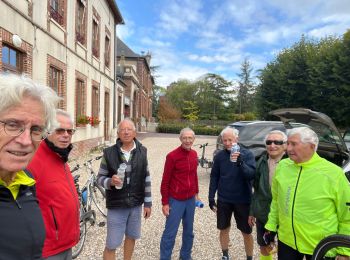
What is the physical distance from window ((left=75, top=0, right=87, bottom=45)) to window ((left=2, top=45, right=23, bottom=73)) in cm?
507

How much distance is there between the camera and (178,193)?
4023 millimetres

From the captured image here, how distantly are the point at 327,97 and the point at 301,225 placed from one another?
73.2 feet

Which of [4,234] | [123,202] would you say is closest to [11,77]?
[4,234]

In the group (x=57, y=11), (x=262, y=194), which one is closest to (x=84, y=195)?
(x=262, y=194)

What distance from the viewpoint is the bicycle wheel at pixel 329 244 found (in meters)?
2.46

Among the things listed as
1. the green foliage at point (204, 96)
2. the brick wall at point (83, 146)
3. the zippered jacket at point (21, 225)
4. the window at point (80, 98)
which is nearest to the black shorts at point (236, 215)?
the zippered jacket at point (21, 225)

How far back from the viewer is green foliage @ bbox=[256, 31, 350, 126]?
21.0 metres

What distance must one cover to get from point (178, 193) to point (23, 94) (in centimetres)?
284

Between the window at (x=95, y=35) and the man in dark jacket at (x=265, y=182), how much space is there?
571 inches

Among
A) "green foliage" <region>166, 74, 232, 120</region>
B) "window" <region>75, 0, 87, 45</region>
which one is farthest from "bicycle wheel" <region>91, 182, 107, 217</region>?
"green foliage" <region>166, 74, 232, 120</region>

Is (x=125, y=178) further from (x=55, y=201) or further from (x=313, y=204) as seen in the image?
(x=313, y=204)

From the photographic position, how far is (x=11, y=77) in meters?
1.48

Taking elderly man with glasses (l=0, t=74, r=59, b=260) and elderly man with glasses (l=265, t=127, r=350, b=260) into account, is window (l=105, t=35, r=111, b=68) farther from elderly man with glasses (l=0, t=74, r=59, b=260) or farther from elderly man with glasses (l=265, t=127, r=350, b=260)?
elderly man with glasses (l=0, t=74, r=59, b=260)

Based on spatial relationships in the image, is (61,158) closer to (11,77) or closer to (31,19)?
(11,77)
